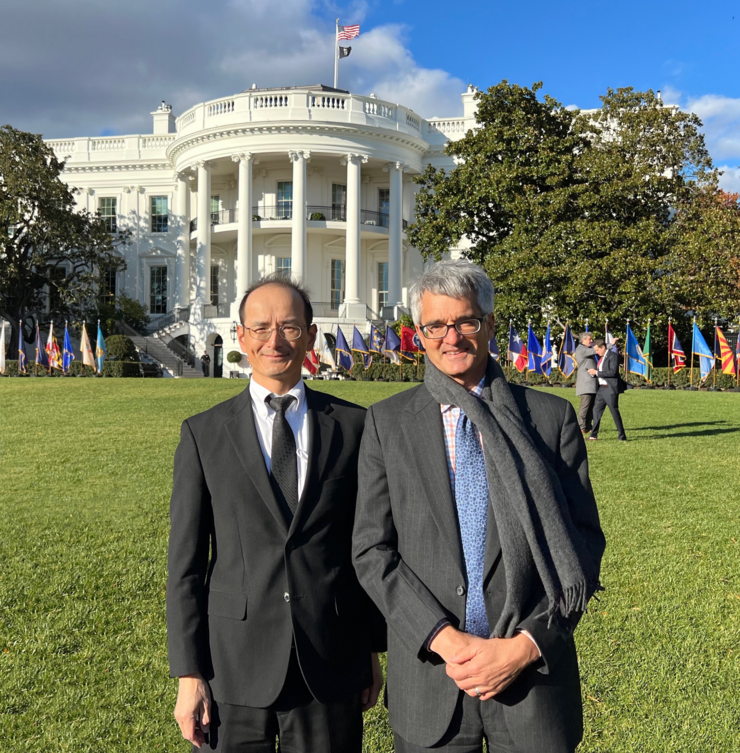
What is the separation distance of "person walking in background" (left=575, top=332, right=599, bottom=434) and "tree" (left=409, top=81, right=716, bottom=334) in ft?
46.4

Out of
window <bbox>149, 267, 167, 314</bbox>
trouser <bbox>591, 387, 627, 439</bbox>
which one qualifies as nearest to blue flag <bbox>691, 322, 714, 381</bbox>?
trouser <bbox>591, 387, 627, 439</bbox>

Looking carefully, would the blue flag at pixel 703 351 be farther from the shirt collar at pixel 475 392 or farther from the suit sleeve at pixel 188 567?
the suit sleeve at pixel 188 567

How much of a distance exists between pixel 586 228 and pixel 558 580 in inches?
1079

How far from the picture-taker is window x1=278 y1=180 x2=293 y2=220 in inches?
1571

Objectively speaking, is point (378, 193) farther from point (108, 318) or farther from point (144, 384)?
point (144, 384)

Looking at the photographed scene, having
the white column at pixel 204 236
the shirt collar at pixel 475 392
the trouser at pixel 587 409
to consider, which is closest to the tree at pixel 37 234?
the white column at pixel 204 236

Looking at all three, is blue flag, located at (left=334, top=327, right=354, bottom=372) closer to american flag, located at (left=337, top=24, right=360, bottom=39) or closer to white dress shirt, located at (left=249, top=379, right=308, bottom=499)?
american flag, located at (left=337, top=24, right=360, bottom=39)

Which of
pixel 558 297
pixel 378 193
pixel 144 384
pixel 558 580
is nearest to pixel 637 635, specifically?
pixel 558 580

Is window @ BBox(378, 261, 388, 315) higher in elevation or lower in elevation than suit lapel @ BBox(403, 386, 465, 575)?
higher

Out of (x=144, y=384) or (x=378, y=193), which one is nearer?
(x=144, y=384)

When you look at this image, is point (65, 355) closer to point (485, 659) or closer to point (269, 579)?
point (269, 579)

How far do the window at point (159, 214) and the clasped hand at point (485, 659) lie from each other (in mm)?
44792

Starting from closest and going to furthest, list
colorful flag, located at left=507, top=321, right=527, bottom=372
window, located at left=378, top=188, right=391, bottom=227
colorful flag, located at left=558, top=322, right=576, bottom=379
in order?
1. colorful flag, located at left=507, top=321, right=527, bottom=372
2. colorful flag, located at left=558, top=322, right=576, bottom=379
3. window, located at left=378, top=188, right=391, bottom=227

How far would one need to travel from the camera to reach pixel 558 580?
223cm
